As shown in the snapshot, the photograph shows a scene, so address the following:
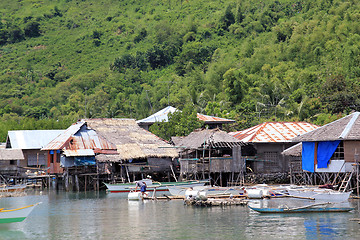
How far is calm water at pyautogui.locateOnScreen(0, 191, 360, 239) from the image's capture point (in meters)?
21.3

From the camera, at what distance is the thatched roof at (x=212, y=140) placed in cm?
3788

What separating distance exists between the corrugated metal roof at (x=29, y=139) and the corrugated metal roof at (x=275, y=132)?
21.1m

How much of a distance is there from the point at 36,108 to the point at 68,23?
48.1 metres

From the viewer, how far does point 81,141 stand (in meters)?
42.5

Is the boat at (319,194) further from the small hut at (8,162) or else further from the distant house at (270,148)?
Result: the small hut at (8,162)

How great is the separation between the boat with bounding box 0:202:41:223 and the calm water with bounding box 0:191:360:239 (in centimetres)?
44

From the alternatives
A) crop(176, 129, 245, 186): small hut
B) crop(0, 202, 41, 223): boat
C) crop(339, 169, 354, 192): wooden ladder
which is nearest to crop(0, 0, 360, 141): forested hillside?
crop(176, 129, 245, 186): small hut

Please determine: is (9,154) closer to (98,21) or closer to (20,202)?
(20,202)

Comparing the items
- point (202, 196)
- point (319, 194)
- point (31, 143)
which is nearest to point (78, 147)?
point (31, 143)

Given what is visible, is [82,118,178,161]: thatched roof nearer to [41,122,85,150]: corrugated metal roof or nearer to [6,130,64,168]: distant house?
[41,122,85,150]: corrugated metal roof

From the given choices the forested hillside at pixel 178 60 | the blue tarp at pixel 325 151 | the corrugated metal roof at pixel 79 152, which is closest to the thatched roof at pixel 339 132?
the blue tarp at pixel 325 151

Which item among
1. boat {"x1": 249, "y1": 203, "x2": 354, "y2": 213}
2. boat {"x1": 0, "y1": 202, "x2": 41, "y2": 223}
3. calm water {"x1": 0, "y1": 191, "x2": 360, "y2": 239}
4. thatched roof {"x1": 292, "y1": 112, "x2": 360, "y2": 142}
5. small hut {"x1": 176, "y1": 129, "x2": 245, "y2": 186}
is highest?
thatched roof {"x1": 292, "y1": 112, "x2": 360, "y2": 142}

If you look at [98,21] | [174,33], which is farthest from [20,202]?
[98,21]

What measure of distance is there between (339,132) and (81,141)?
65.0 ft
